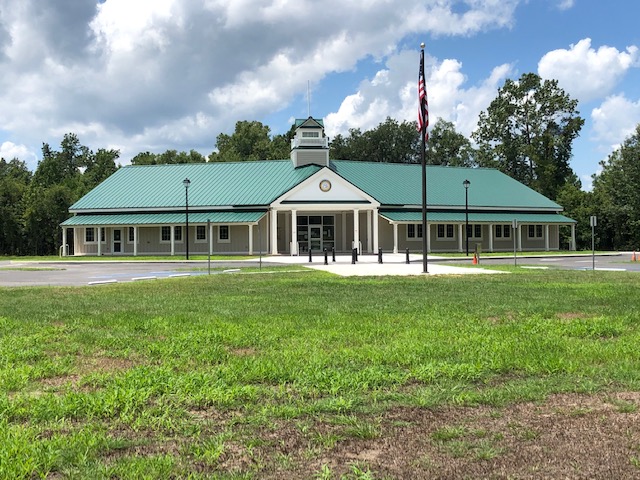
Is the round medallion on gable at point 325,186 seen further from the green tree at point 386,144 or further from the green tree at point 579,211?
the green tree at point 386,144

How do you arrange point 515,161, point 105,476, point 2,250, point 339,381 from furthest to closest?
point 515,161 < point 2,250 < point 339,381 < point 105,476

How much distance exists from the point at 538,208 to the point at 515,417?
48.9m

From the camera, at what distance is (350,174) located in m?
48.8

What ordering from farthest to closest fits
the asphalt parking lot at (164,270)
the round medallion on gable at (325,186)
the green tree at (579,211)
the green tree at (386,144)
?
the green tree at (386,144)
the green tree at (579,211)
the round medallion on gable at (325,186)
the asphalt parking lot at (164,270)

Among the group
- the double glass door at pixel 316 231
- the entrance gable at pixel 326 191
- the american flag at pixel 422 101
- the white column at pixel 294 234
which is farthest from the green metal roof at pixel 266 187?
the american flag at pixel 422 101

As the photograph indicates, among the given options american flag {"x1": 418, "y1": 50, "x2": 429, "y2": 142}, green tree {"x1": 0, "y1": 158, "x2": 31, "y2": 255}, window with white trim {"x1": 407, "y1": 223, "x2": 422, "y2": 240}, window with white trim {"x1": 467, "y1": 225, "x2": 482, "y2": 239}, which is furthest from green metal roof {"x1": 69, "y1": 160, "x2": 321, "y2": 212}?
american flag {"x1": 418, "y1": 50, "x2": 429, "y2": 142}

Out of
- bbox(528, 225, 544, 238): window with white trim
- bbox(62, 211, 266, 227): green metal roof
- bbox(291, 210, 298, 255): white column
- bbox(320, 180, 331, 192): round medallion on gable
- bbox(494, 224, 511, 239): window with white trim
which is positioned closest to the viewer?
bbox(291, 210, 298, 255): white column

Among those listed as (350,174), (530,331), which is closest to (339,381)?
(530,331)

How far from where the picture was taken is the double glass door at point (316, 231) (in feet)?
150

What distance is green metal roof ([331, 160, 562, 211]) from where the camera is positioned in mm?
46844

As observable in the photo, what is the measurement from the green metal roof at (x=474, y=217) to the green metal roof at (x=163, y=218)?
1030cm

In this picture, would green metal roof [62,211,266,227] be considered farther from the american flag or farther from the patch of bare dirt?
the patch of bare dirt

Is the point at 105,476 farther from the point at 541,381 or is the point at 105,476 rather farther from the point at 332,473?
the point at 541,381

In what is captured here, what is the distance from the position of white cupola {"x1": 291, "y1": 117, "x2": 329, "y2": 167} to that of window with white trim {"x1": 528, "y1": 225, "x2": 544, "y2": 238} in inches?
733
